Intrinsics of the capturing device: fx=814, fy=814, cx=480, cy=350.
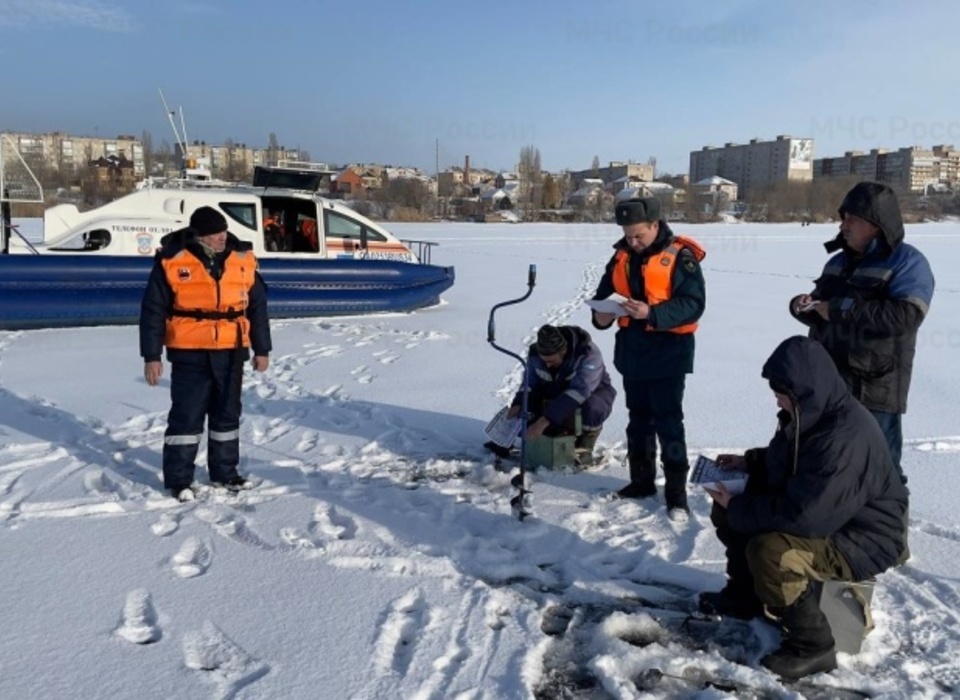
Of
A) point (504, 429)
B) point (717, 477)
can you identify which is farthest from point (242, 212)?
point (717, 477)

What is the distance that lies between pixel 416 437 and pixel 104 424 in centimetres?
215

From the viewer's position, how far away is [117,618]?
3037 mm

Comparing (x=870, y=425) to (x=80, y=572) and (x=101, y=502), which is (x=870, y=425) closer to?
(x=80, y=572)

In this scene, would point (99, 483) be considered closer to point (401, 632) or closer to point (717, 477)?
point (401, 632)

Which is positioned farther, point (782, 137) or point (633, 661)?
point (782, 137)

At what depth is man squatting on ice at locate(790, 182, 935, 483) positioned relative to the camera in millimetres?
3311

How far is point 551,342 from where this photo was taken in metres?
4.71

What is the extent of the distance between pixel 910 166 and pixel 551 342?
119m

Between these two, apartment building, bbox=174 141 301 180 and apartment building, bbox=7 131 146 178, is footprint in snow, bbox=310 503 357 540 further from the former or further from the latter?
apartment building, bbox=7 131 146 178

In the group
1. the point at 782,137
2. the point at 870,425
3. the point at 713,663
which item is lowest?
the point at 713,663

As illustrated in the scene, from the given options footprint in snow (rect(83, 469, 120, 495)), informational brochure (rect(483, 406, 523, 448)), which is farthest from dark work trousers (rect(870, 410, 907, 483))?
footprint in snow (rect(83, 469, 120, 495))

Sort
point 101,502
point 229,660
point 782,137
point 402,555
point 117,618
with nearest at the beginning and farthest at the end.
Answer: point 229,660 < point 117,618 < point 402,555 < point 101,502 < point 782,137

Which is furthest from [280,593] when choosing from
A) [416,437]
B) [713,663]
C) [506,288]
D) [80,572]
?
[506,288]

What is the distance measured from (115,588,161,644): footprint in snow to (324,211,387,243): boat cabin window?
763 cm
